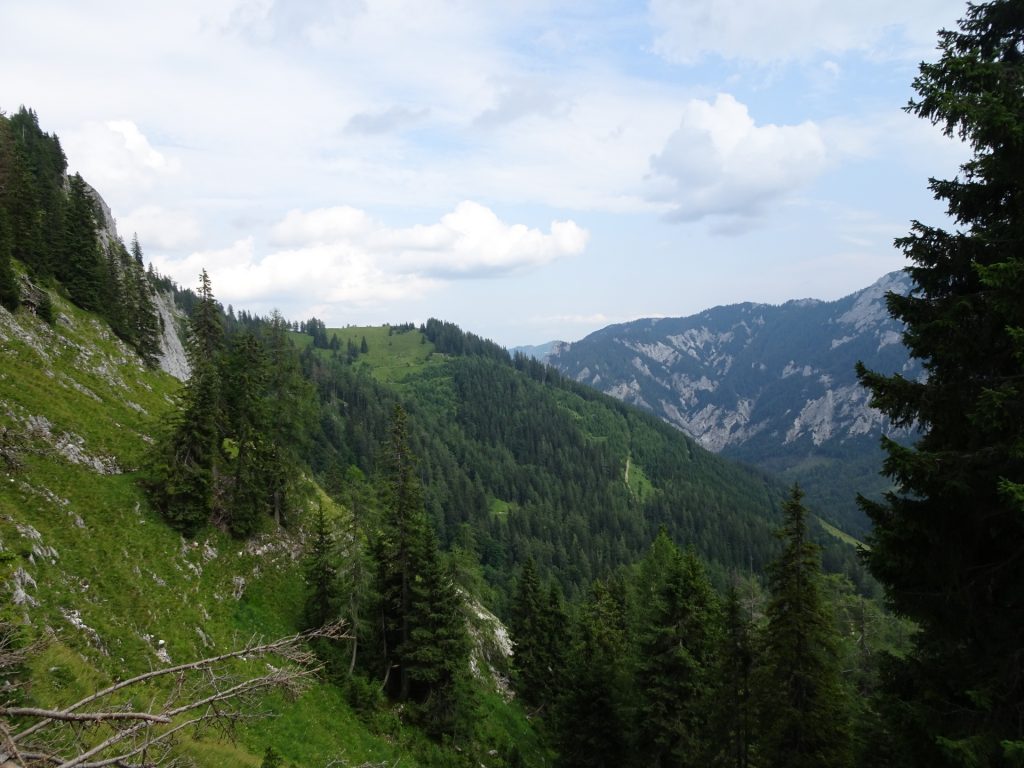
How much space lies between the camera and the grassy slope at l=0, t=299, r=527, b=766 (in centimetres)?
1870

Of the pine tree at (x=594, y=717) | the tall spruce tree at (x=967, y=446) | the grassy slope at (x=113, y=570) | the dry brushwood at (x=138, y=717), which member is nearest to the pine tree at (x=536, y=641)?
the grassy slope at (x=113, y=570)

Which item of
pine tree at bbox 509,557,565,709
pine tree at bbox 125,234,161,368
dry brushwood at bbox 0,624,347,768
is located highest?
pine tree at bbox 125,234,161,368

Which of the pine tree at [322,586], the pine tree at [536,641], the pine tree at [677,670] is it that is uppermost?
the pine tree at [322,586]

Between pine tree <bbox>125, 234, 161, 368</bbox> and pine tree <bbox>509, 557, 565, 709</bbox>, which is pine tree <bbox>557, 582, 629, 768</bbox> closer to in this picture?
pine tree <bbox>509, 557, 565, 709</bbox>

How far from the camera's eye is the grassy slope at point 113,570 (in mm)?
18703

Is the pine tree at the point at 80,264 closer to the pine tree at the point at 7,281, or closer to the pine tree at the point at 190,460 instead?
the pine tree at the point at 7,281

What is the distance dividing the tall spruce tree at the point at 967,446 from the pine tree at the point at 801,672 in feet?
32.7

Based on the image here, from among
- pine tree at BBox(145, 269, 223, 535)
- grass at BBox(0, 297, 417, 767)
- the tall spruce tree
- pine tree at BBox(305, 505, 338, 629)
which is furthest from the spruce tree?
the tall spruce tree

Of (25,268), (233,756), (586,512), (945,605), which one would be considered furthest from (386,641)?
(586,512)

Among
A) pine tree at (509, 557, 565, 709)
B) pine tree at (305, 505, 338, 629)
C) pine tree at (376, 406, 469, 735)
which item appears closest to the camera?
pine tree at (376, 406, 469, 735)

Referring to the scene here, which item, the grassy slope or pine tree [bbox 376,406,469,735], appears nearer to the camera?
the grassy slope

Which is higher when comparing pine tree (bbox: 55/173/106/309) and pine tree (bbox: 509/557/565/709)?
pine tree (bbox: 55/173/106/309)

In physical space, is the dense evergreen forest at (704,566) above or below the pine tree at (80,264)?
below

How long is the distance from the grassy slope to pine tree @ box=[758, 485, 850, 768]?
16793 mm
